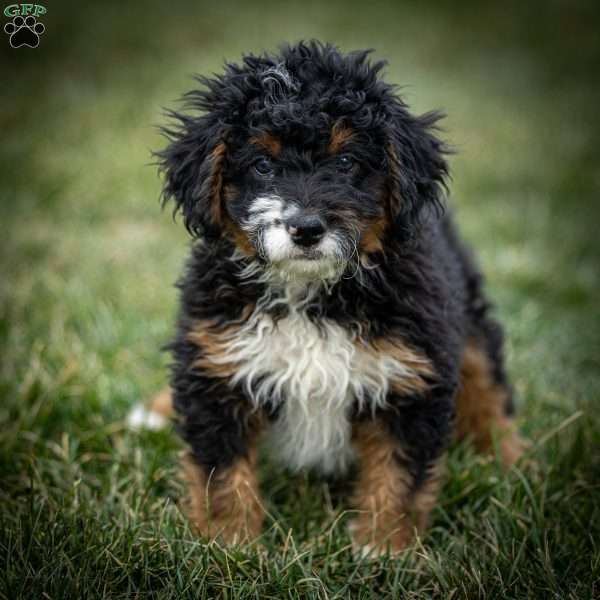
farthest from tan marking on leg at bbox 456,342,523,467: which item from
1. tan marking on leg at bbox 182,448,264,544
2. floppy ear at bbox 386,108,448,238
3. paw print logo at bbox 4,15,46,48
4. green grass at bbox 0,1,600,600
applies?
paw print logo at bbox 4,15,46,48

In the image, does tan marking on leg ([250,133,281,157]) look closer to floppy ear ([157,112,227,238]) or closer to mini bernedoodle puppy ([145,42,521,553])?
mini bernedoodle puppy ([145,42,521,553])

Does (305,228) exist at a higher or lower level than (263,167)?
lower

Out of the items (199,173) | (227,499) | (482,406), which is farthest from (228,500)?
(482,406)

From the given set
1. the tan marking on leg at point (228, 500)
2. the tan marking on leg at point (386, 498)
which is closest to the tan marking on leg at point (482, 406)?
the tan marking on leg at point (386, 498)

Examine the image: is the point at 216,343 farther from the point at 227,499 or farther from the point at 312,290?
the point at 227,499

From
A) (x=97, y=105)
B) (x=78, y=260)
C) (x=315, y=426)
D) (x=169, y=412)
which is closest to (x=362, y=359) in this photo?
(x=315, y=426)

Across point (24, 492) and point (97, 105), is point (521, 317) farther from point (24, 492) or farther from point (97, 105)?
point (97, 105)

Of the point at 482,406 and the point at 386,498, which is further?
the point at 482,406
